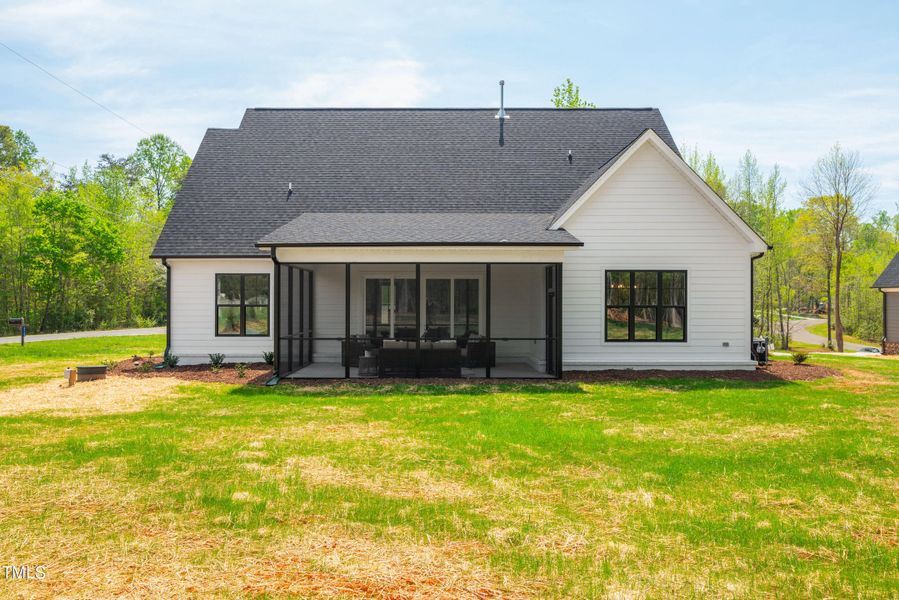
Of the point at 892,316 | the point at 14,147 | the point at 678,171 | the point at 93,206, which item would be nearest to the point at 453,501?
the point at 678,171

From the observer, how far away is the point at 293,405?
35.4 feet

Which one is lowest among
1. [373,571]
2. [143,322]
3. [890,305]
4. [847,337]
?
[847,337]

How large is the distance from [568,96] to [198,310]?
91.9 feet

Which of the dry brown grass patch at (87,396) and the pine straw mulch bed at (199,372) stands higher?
the pine straw mulch bed at (199,372)

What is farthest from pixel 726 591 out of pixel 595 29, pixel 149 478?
pixel 595 29

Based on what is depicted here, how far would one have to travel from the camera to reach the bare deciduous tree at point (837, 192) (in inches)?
1314

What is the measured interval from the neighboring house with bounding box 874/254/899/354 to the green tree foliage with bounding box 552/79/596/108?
18.4 metres

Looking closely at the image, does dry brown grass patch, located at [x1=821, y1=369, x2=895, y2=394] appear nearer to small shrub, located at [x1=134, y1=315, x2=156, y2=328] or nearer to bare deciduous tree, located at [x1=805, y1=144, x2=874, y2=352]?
bare deciduous tree, located at [x1=805, y1=144, x2=874, y2=352]

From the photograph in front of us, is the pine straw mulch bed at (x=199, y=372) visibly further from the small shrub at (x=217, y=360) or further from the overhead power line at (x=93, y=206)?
the overhead power line at (x=93, y=206)

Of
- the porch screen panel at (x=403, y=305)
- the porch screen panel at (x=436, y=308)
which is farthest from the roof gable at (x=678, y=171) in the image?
the porch screen panel at (x=403, y=305)

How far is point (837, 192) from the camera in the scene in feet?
111

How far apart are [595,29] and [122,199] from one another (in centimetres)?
4353

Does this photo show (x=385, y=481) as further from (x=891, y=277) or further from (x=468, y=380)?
(x=891, y=277)

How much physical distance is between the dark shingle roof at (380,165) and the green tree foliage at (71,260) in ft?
63.3
